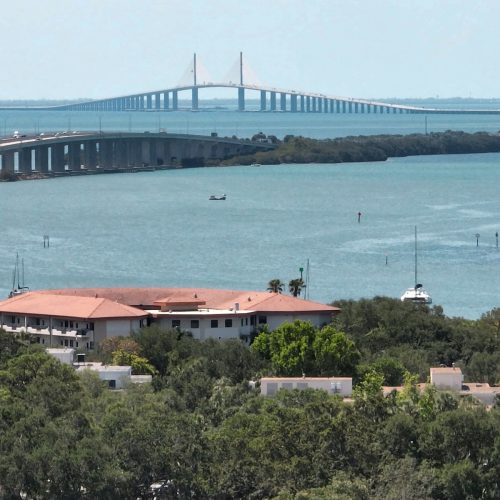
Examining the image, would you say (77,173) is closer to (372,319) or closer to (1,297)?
(1,297)

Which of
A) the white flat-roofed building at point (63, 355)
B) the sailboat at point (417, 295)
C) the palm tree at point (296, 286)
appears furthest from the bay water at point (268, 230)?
the white flat-roofed building at point (63, 355)

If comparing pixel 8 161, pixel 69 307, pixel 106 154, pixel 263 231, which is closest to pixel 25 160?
pixel 8 161

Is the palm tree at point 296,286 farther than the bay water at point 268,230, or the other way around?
the bay water at point 268,230

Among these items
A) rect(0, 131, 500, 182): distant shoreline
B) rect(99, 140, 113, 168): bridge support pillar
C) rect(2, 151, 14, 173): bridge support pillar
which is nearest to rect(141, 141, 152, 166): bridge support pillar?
rect(0, 131, 500, 182): distant shoreline

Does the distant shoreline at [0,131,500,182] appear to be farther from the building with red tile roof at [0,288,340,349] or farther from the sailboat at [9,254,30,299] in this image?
the building with red tile roof at [0,288,340,349]

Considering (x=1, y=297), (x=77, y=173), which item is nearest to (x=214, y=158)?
(x=77, y=173)

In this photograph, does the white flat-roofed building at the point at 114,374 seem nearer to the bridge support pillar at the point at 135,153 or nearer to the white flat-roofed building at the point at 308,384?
the white flat-roofed building at the point at 308,384
